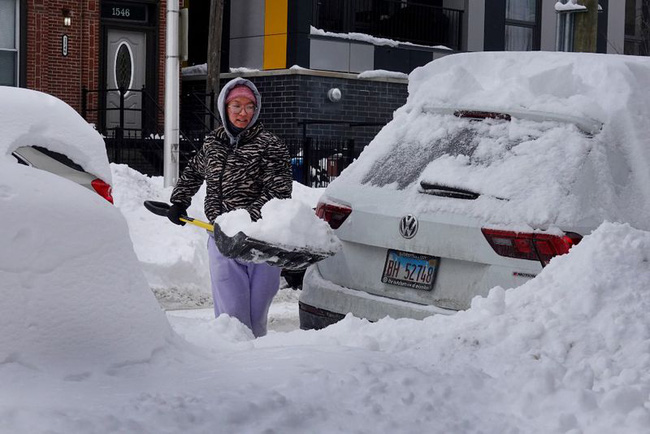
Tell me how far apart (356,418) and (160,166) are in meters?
18.7

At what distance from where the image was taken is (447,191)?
5.66 metres

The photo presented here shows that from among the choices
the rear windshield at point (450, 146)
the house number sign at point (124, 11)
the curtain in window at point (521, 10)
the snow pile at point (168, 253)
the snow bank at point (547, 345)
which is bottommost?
the snow pile at point (168, 253)

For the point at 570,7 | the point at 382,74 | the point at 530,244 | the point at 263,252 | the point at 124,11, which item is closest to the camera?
the point at 530,244

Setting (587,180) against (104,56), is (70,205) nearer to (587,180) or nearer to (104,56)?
(587,180)

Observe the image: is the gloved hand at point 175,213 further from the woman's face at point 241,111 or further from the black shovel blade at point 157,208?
the woman's face at point 241,111

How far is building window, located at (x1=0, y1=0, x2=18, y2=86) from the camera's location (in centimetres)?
2195

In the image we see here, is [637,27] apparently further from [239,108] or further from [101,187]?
[239,108]

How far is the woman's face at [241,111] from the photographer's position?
674 centimetres

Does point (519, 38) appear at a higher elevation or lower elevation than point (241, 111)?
higher

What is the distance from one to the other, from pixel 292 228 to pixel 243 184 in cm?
111

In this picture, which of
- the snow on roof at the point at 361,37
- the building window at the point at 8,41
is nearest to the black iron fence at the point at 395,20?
the snow on roof at the point at 361,37

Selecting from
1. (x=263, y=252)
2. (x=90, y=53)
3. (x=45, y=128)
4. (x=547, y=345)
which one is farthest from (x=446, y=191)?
(x=90, y=53)

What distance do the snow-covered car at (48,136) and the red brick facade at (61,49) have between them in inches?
566

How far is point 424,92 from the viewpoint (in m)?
6.28
